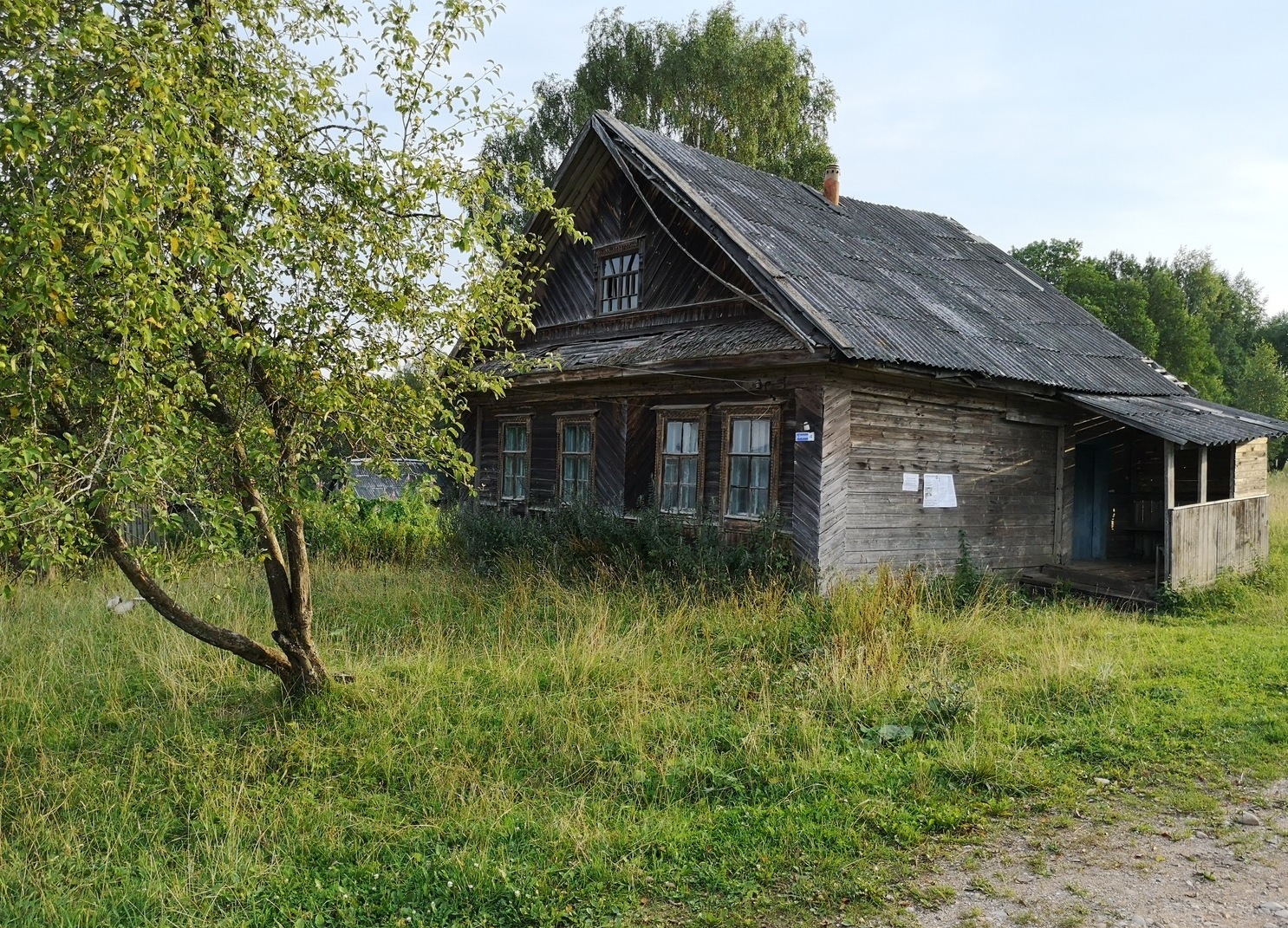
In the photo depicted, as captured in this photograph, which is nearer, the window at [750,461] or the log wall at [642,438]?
the log wall at [642,438]

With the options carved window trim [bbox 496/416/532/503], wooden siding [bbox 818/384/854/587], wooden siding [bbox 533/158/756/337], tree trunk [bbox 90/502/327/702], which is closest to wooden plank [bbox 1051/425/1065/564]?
wooden siding [bbox 818/384/854/587]

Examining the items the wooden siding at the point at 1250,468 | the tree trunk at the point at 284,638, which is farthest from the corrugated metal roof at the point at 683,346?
the wooden siding at the point at 1250,468

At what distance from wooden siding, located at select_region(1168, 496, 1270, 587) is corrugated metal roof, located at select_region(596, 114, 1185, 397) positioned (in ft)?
6.86

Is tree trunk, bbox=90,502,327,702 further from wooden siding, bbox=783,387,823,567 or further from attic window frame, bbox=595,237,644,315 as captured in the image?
attic window frame, bbox=595,237,644,315

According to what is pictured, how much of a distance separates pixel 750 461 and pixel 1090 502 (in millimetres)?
6184

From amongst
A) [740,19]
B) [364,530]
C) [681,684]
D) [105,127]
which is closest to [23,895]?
[105,127]

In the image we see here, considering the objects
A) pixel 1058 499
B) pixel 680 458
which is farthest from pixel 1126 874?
pixel 1058 499

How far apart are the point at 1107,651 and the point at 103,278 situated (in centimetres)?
790

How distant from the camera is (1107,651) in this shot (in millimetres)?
8023

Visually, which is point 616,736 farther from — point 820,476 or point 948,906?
point 820,476

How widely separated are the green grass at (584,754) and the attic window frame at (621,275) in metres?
5.91

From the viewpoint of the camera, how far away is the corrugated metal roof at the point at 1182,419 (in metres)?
10.6

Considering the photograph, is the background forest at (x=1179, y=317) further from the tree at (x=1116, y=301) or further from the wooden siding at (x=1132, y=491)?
the wooden siding at (x=1132, y=491)

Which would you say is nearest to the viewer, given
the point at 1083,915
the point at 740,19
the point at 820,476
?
the point at 1083,915
